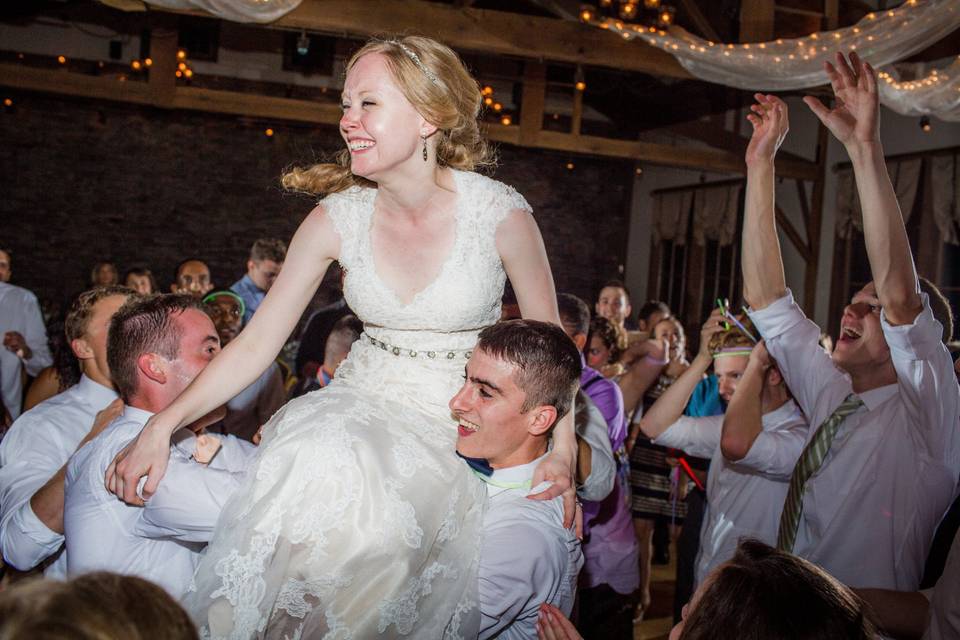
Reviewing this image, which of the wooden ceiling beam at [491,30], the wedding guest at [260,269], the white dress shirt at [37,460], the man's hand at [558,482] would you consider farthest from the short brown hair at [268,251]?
the man's hand at [558,482]

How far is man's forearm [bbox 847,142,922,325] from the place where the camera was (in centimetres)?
188

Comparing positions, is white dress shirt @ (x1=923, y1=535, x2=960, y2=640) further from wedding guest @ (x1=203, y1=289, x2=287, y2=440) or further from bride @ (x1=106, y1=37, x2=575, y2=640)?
wedding guest @ (x1=203, y1=289, x2=287, y2=440)

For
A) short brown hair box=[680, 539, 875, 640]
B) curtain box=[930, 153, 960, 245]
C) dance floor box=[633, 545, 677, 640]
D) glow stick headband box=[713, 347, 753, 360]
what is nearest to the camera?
short brown hair box=[680, 539, 875, 640]

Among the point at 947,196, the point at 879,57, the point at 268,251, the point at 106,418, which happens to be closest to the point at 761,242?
the point at 106,418

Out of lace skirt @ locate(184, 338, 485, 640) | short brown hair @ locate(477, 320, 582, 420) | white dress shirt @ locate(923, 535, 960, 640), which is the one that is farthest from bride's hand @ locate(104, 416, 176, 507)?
white dress shirt @ locate(923, 535, 960, 640)

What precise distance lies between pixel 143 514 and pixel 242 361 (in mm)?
356

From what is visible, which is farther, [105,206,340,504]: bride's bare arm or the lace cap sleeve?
the lace cap sleeve

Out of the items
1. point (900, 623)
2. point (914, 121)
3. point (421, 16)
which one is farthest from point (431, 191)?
point (914, 121)

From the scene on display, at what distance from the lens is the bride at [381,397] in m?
1.49

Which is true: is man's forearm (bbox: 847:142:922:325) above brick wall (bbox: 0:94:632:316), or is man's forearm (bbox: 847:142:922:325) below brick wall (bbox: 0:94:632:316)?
below

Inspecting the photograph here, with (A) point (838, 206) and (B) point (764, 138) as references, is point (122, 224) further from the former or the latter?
(B) point (764, 138)

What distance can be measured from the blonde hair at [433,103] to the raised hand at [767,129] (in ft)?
2.28

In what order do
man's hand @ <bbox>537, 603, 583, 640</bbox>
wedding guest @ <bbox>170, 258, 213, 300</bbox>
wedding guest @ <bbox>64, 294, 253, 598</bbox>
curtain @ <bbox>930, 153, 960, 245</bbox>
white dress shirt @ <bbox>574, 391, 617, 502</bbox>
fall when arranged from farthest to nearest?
curtain @ <bbox>930, 153, 960, 245</bbox> → wedding guest @ <bbox>170, 258, 213, 300</bbox> → white dress shirt @ <bbox>574, 391, 617, 502</bbox> → wedding guest @ <bbox>64, 294, 253, 598</bbox> → man's hand @ <bbox>537, 603, 583, 640</bbox>

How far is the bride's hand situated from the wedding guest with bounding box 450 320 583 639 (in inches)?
22.5
